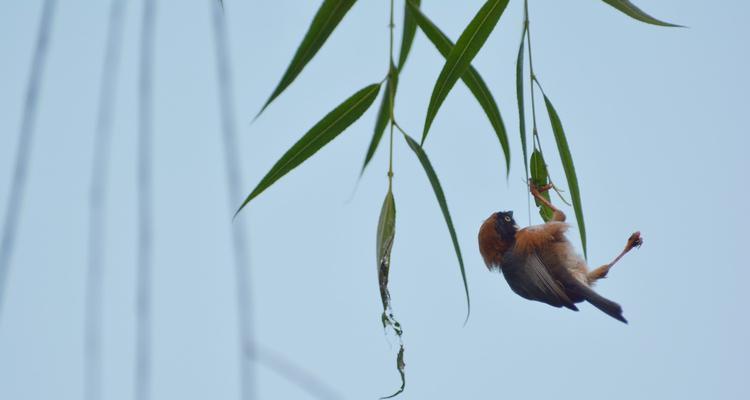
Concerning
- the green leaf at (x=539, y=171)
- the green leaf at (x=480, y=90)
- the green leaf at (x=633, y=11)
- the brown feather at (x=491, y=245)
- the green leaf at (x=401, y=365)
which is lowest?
the green leaf at (x=401, y=365)

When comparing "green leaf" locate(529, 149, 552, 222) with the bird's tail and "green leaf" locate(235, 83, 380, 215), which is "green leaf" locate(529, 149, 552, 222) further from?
"green leaf" locate(235, 83, 380, 215)

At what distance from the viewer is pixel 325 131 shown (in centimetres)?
158

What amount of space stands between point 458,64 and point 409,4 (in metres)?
0.21

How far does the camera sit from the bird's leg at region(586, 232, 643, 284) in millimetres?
2012

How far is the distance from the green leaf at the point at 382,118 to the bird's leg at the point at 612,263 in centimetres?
80

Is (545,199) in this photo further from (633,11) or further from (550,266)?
(633,11)

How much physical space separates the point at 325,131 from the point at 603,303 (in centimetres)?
74

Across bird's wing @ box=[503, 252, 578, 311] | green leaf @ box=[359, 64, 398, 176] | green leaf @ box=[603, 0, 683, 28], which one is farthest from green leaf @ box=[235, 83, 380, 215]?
bird's wing @ box=[503, 252, 578, 311]

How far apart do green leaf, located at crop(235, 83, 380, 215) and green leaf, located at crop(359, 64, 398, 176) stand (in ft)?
0.27

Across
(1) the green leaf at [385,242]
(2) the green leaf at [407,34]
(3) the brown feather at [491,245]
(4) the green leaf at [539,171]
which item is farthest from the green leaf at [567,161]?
(3) the brown feather at [491,245]

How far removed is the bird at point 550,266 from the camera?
6.77ft

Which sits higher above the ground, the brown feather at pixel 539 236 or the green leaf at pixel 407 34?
the green leaf at pixel 407 34

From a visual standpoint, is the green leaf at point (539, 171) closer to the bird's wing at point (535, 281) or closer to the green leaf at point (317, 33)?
the bird's wing at point (535, 281)

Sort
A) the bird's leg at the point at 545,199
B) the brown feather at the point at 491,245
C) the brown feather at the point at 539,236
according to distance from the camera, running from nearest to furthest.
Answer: the bird's leg at the point at 545,199 < the brown feather at the point at 539,236 < the brown feather at the point at 491,245
